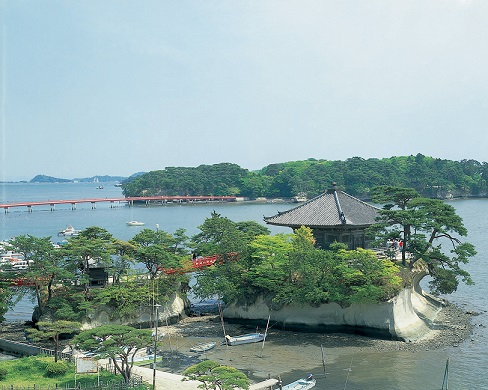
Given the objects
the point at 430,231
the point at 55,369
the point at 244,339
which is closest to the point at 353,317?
the point at 244,339

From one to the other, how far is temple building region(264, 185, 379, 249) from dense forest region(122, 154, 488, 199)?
358 feet

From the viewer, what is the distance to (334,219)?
41.7 meters

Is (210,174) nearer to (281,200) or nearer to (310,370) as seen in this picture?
(281,200)

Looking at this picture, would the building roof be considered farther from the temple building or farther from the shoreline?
the shoreline

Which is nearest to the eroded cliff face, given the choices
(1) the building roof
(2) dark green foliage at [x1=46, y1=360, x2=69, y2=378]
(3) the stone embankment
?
(3) the stone embankment

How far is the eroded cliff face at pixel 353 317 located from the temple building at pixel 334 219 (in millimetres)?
5708

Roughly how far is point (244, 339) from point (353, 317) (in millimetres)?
7441

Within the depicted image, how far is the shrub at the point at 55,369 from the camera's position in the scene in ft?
90.6

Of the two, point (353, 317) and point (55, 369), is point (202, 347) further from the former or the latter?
point (353, 317)

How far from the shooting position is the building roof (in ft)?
136

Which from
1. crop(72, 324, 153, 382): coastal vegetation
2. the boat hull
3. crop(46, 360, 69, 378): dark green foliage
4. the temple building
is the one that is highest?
the temple building

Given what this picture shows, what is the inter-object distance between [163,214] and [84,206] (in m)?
51.3

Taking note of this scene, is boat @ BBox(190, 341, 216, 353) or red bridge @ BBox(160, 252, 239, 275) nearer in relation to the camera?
boat @ BBox(190, 341, 216, 353)

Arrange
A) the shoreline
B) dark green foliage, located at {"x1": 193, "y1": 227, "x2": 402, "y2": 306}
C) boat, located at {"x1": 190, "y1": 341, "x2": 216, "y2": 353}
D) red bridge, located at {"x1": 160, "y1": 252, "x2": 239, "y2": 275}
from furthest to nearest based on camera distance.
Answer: red bridge, located at {"x1": 160, "y1": 252, "x2": 239, "y2": 275} < dark green foliage, located at {"x1": 193, "y1": 227, "x2": 402, "y2": 306} < the shoreline < boat, located at {"x1": 190, "y1": 341, "x2": 216, "y2": 353}
